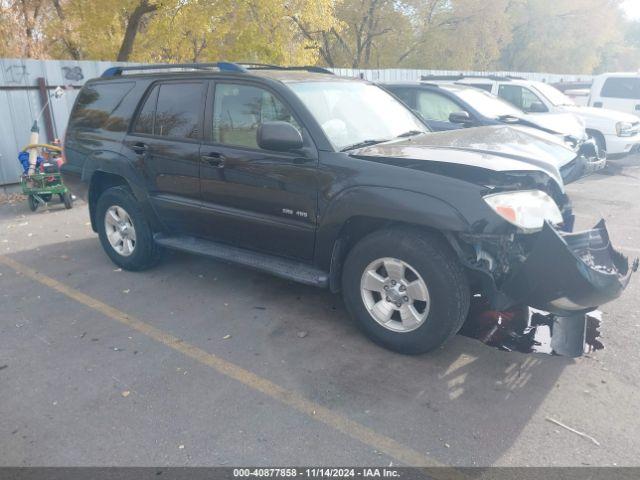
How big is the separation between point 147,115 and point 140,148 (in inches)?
13.1

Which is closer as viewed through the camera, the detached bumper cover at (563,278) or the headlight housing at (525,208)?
the detached bumper cover at (563,278)

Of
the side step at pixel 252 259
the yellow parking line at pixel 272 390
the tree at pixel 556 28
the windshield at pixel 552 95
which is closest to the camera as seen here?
the yellow parking line at pixel 272 390

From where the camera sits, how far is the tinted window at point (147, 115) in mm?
5078

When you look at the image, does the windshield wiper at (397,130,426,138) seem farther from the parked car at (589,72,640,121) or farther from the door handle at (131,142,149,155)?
the parked car at (589,72,640,121)

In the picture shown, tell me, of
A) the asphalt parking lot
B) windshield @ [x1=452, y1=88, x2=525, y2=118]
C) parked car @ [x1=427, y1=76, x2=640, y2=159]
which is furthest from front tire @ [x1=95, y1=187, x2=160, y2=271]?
parked car @ [x1=427, y1=76, x2=640, y2=159]

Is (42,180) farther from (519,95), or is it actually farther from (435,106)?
(519,95)

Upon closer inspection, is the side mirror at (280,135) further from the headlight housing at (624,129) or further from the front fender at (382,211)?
the headlight housing at (624,129)

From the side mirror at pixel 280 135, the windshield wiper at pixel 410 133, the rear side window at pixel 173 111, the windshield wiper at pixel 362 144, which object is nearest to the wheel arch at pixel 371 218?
the windshield wiper at pixel 362 144

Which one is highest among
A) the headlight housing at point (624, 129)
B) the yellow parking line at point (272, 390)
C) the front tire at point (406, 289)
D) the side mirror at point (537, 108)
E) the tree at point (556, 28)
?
the tree at point (556, 28)

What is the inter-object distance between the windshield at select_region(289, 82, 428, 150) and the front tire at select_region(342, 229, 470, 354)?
2.87 ft

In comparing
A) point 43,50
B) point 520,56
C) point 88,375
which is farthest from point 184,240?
point 520,56

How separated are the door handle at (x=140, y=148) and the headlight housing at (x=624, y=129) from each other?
985 centimetres

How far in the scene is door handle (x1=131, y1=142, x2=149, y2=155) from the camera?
504 cm

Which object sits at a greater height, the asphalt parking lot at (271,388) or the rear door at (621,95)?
the rear door at (621,95)
